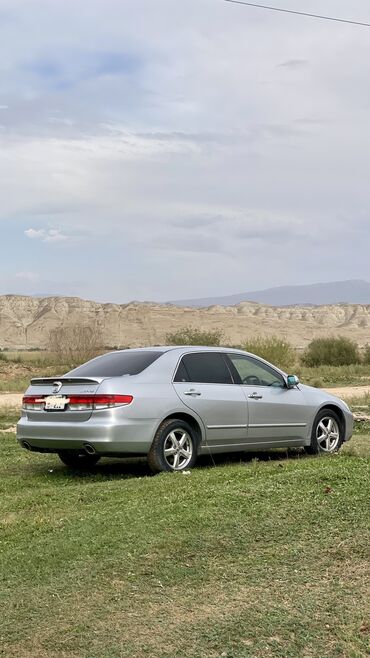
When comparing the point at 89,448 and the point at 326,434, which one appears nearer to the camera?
the point at 89,448

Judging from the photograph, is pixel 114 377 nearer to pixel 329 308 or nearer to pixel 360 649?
pixel 360 649

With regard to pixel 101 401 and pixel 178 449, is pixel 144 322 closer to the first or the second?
pixel 178 449

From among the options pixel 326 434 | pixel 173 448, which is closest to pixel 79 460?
pixel 173 448

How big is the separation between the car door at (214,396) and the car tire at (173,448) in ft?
0.85

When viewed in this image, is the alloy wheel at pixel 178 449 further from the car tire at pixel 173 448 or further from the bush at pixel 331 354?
the bush at pixel 331 354

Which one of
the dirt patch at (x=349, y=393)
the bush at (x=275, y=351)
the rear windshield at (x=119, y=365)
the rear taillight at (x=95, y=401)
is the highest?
the bush at (x=275, y=351)

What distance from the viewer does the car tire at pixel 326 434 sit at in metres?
11.8

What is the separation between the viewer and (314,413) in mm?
11734

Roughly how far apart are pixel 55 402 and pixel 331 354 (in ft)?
138

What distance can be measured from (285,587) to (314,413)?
625 cm

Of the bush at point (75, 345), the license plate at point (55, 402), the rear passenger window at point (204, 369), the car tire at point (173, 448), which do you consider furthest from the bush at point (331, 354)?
the license plate at point (55, 402)

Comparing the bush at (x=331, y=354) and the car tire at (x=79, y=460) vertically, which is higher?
the bush at (x=331, y=354)

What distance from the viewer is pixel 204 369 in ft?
36.0

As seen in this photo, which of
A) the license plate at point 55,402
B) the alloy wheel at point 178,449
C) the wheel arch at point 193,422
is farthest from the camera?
the wheel arch at point 193,422
